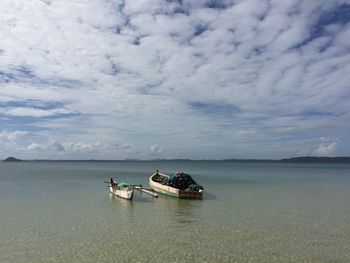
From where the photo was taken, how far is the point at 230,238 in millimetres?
16641

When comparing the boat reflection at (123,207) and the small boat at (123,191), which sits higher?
the small boat at (123,191)

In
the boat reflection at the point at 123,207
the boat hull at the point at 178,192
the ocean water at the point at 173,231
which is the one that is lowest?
the ocean water at the point at 173,231

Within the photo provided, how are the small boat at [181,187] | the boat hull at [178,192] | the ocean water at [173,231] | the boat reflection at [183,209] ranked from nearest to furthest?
the ocean water at [173,231]
the boat reflection at [183,209]
the boat hull at [178,192]
the small boat at [181,187]

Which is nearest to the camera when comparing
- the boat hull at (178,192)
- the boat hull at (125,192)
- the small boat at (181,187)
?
the boat hull at (125,192)

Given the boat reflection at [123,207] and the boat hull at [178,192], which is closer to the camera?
the boat reflection at [123,207]

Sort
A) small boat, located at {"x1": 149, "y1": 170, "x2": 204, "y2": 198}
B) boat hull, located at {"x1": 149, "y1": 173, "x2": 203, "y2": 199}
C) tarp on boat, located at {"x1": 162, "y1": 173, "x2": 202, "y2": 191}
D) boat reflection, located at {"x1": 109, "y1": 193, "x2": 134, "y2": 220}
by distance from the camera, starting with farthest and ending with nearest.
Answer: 1. tarp on boat, located at {"x1": 162, "y1": 173, "x2": 202, "y2": 191}
2. small boat, located at {"x1": 149, "y1": 170, "x2": 204, "y2": 198}
3. boat hull, located at {"x1": 149, "y1": 173, "x2": 203, "y2": 199}
4. boat reflection, located at {"x1": 109, "y1": 193, "x2": 134, "y2": 220}

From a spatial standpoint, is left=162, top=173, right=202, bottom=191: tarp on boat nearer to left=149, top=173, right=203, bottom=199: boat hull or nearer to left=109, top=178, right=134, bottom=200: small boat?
left=149, top=173, right=203, bottom=199: boat hull

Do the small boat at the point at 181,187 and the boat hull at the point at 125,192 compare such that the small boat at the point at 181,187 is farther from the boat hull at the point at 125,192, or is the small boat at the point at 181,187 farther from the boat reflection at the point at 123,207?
the boat reflection at the point at 123,207

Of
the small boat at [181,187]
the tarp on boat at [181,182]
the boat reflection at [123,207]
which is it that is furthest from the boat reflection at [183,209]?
the boat reflection at [123,207]

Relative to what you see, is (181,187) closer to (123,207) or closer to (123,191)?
(123,191)

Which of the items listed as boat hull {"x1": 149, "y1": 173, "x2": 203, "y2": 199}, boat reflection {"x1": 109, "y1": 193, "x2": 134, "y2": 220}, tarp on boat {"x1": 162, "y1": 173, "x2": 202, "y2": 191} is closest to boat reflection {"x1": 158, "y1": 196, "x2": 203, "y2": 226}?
boat hull {"x1": 149, "y1": 173, "x2": 203, "y2": 199}

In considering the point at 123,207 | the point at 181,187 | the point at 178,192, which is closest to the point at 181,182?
the point at 181,187

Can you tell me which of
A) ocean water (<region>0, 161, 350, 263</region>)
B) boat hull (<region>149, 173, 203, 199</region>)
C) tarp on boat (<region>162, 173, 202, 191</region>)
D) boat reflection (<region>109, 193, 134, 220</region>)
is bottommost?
ocean water (<region>0, 161, 350, 263</region>)

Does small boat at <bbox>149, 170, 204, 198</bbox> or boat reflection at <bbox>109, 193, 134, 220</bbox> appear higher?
small boat at <bbox>149, 170, 204, 198</bbox>
